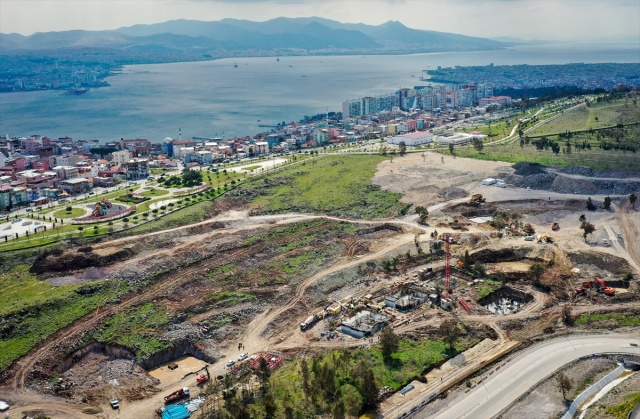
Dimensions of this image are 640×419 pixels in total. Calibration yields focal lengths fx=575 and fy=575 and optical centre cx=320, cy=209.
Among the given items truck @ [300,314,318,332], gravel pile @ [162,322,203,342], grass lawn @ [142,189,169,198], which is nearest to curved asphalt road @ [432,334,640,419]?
truck @ [300,314,318,332]

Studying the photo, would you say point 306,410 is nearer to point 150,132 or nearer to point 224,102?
point 150,132

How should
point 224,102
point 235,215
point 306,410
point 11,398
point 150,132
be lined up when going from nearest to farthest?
point 306,410
point 11,398
point 235,215
point 150,132
point 224,102

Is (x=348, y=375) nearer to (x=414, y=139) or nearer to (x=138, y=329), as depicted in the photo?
(x=138, y=329)

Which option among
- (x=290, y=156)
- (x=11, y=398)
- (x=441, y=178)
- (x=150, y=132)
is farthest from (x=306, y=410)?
(x=150, y=132)

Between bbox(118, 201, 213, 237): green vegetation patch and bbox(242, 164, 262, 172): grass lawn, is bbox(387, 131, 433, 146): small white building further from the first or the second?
bbox(118, 201, 213, 237): green vegetation patch

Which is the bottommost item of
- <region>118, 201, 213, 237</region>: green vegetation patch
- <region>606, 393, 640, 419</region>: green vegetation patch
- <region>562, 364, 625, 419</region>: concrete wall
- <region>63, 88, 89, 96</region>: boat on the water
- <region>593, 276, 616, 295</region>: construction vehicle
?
<region>562, 364, 625, 419</region>: concrete wall

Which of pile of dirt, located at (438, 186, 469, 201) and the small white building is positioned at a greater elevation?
the small white building
